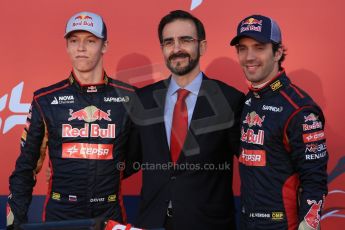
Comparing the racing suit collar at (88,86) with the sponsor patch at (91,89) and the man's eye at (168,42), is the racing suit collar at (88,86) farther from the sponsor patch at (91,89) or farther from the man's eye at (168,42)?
the man's eye at (168,42)

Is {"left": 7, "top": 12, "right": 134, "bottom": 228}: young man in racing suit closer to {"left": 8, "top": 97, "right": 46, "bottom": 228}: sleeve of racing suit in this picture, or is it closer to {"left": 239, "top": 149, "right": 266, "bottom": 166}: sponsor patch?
{"left": 8, "top": 97, "right": 46, "bottom": 228}: sleeve of racing suit

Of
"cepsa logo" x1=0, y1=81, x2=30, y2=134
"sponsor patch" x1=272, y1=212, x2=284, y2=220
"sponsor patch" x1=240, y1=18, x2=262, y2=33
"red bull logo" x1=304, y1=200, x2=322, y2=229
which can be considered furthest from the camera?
"cepsa logo" x1=0, y1=81, x2=30, y2=134

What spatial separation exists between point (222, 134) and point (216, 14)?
0.88 meters

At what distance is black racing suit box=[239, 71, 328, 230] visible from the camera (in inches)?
70.2

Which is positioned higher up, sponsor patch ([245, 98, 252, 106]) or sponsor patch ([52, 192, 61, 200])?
sponsor patch ([245, 98, 252, 106])

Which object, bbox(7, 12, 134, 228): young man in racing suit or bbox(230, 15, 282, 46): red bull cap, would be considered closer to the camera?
bbox(230, 15, 282, 46): red bull cap

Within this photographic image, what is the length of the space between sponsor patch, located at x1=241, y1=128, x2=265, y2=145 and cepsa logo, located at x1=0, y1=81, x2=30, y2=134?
56.8 inches

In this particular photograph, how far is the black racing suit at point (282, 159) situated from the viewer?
1.78 metres

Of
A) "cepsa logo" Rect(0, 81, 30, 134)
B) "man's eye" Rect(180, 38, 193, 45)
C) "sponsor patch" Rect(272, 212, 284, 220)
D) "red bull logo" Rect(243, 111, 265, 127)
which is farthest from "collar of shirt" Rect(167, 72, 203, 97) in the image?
"cepsa logo" Rect(0, 81, 30, 134)

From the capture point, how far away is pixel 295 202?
1.88 meters

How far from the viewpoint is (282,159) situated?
1869 mm

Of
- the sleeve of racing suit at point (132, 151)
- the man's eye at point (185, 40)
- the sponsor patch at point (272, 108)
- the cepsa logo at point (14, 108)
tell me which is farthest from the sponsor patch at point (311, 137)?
the cepsa logo at point (14, 108)

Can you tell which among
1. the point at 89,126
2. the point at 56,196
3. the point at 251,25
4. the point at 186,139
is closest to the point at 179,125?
the point at 186,139

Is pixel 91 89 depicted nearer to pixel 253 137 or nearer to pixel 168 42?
pixel 168 42
